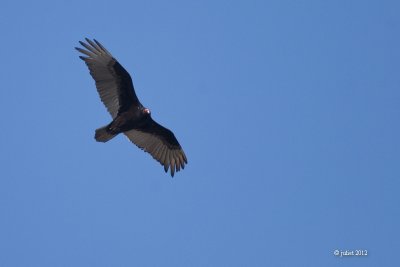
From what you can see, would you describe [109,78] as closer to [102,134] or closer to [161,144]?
[102,134]

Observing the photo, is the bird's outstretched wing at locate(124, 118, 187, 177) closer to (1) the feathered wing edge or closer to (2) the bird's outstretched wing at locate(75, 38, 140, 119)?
(1) the feathered wing edge

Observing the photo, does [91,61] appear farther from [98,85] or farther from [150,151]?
[150,151]

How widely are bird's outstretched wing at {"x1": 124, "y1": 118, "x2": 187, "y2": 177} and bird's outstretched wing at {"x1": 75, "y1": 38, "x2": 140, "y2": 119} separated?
1.16 metres

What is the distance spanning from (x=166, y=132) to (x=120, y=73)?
211cm

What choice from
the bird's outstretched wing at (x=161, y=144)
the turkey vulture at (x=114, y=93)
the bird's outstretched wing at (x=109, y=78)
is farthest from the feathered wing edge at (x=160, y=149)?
the bird's outstretched wing at (x=109, y=78)

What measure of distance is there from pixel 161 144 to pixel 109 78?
2.35 metres

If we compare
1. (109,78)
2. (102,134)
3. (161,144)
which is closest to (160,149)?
(161,144)

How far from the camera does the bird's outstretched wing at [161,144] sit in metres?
17.4

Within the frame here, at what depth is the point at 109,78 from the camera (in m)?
16.3

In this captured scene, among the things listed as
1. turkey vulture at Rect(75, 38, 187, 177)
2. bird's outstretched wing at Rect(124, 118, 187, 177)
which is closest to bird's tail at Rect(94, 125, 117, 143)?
turkey vulture at Rect(75, 38, 187, 177)

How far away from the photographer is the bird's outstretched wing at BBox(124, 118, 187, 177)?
17.4m

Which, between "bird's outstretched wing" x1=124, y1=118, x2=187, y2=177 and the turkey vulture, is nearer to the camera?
the turkey vulture

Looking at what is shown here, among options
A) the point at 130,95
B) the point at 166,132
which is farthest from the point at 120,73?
the point at 166,132

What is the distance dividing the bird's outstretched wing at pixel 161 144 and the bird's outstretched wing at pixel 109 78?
116 cm
